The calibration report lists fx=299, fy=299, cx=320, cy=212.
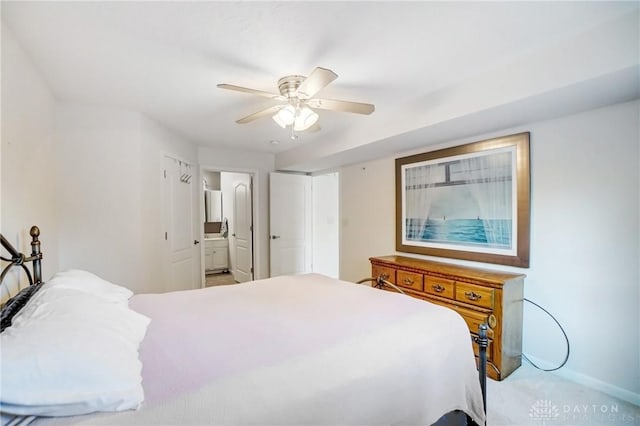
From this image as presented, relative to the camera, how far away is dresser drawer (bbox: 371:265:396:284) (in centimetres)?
322

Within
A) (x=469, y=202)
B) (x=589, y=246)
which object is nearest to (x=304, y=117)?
(x=469, y=202)

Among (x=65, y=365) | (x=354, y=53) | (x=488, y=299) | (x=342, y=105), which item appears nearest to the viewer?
(x=65, y=365)

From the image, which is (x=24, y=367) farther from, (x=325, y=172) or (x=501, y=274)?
(x=325, y=172)

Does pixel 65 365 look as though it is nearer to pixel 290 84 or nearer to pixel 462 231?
pixel 290 84

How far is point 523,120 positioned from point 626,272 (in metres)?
1.31

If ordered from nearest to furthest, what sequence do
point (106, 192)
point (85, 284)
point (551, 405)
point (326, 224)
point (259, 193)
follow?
point (85, 284), point (551, 405), point (106, 192), point (259, 193), point (326, 224)

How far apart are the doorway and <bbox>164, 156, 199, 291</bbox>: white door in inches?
40.5

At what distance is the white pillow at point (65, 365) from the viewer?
30.1 inches

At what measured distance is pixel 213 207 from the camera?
7121mm

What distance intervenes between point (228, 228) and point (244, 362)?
→ 609 cm

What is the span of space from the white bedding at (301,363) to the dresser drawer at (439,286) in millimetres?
1016

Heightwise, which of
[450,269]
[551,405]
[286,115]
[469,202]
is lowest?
[551,405]

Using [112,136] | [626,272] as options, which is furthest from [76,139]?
[626,272]

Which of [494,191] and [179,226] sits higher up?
[494,191]
